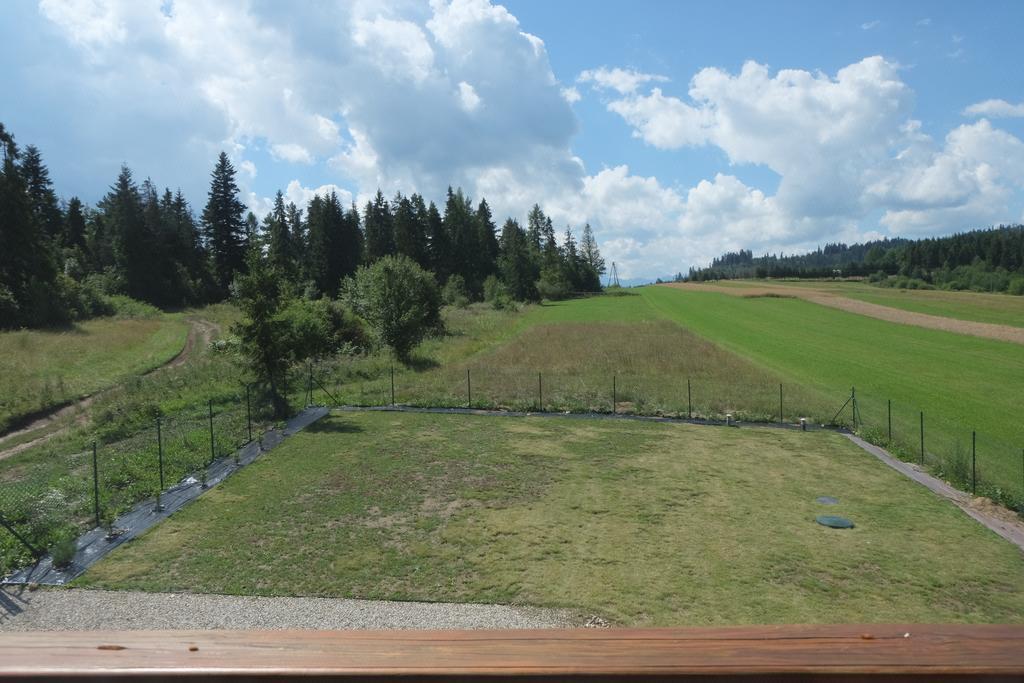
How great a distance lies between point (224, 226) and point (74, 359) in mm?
48837

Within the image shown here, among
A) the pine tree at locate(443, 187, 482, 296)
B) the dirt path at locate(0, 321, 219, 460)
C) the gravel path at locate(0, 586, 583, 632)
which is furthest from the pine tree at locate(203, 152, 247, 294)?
the gravel path at locate(0, 586, 583, 632)

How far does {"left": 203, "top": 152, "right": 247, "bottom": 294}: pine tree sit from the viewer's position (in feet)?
248

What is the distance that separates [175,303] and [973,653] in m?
76.6

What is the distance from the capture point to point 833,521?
13.3 metres

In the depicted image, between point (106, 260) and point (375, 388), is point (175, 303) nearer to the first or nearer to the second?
point (106, 260)

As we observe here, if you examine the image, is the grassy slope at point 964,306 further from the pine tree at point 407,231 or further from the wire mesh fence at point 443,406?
the pine tree at point 407,231

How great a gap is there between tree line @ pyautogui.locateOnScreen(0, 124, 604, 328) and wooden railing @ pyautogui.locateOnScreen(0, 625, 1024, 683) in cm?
4541

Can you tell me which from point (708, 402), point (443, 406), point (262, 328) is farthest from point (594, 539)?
point (262, 328)

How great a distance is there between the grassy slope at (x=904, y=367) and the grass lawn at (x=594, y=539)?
6065mm

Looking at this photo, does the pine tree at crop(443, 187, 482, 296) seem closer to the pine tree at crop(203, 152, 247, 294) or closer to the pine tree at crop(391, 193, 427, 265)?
the pine tree at crop(391, 193, 427, 265)

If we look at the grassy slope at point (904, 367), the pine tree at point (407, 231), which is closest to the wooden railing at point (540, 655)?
the grassy slope at point (904, 367)

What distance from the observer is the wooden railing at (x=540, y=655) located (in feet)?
4.81

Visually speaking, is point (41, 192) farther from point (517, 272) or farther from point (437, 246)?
point (517, 272)

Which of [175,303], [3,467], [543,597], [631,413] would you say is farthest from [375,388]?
[175,303]
